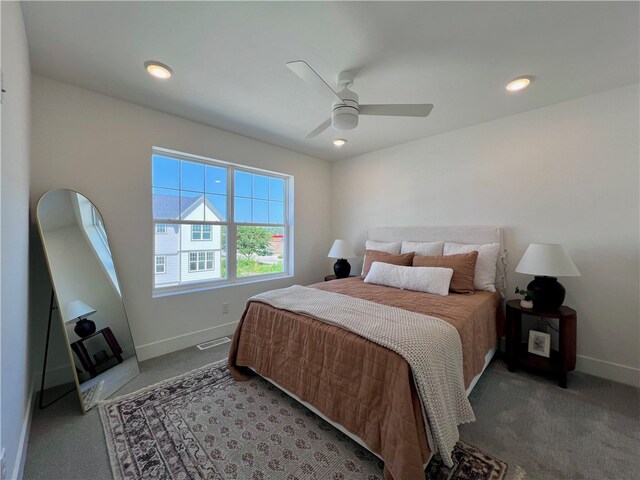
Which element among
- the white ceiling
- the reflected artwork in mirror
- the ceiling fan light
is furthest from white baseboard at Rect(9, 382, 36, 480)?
the ceiling fan light

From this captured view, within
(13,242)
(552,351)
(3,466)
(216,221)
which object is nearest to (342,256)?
(216,221)

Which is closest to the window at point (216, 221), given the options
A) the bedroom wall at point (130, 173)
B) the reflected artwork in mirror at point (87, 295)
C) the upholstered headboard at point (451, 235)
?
the bedroom wall at point (130, 173)

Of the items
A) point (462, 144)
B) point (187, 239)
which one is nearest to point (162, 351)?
point (187, 239)

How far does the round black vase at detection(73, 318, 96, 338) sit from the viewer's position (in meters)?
2.10

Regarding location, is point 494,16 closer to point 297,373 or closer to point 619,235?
point 619,235

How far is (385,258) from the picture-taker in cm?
326

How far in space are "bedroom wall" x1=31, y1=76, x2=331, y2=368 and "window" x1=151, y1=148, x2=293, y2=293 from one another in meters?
0.17

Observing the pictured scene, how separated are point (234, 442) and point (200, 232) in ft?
7.37

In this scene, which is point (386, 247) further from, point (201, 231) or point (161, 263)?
point (161, 263)

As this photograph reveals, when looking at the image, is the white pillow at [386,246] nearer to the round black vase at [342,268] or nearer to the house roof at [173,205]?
the round black vase at [342,268]

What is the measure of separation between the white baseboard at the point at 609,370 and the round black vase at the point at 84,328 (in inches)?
169

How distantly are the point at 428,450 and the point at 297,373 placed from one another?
877mm

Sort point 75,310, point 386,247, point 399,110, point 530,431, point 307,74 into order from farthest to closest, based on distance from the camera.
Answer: point 386,247
point 75,310
point 399,110
point 530,431
point 307,74

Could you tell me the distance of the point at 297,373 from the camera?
6.07ft
